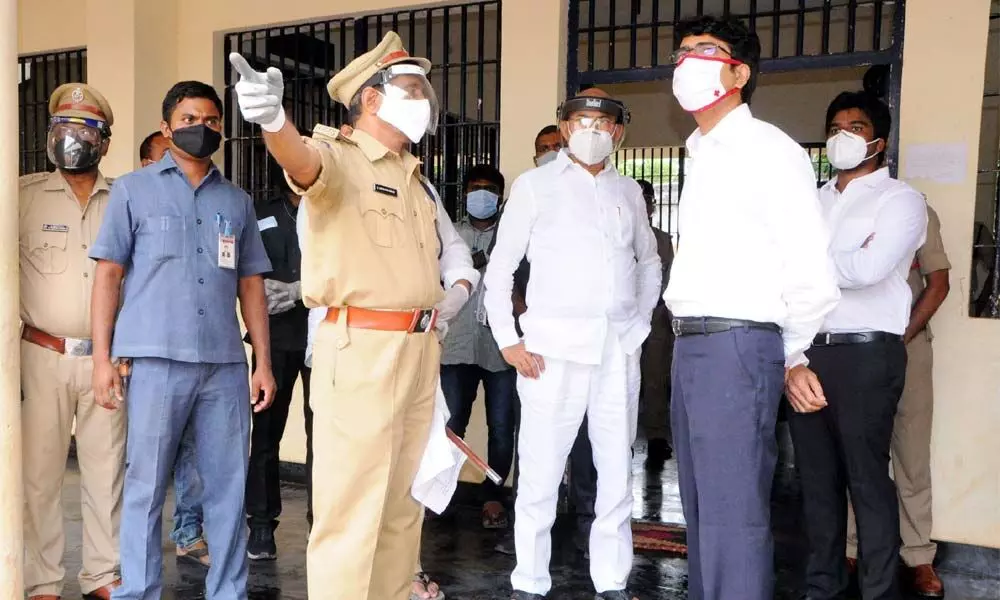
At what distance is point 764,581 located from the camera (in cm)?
244

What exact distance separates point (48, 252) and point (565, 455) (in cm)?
213

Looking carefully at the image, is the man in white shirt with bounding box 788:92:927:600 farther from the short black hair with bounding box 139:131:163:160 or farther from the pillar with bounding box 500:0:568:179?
the short black hair with bounding box 139:131:163:160

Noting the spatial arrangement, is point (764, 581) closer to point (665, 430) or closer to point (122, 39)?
point (665, 430)

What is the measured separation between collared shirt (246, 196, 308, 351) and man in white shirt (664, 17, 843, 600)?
6.90 feet

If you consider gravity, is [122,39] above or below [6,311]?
above

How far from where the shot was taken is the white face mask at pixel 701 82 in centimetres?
258

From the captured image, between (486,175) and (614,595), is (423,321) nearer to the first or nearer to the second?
(614,595)

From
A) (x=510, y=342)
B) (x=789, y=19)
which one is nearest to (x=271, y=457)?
(x=510, y=342)

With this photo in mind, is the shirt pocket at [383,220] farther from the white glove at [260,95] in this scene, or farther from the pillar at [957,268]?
the pillar at [957,268]

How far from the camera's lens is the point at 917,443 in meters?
3.92

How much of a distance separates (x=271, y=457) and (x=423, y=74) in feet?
7.19

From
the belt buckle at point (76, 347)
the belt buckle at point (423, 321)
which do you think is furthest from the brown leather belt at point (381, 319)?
the belt buckle at point (76, 347)

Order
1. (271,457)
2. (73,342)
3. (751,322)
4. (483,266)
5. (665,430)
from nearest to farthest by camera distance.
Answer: (751,322)
(73,342)
(271,457)
(483,266)
(665,430)

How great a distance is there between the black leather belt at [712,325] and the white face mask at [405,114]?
0.99 m
